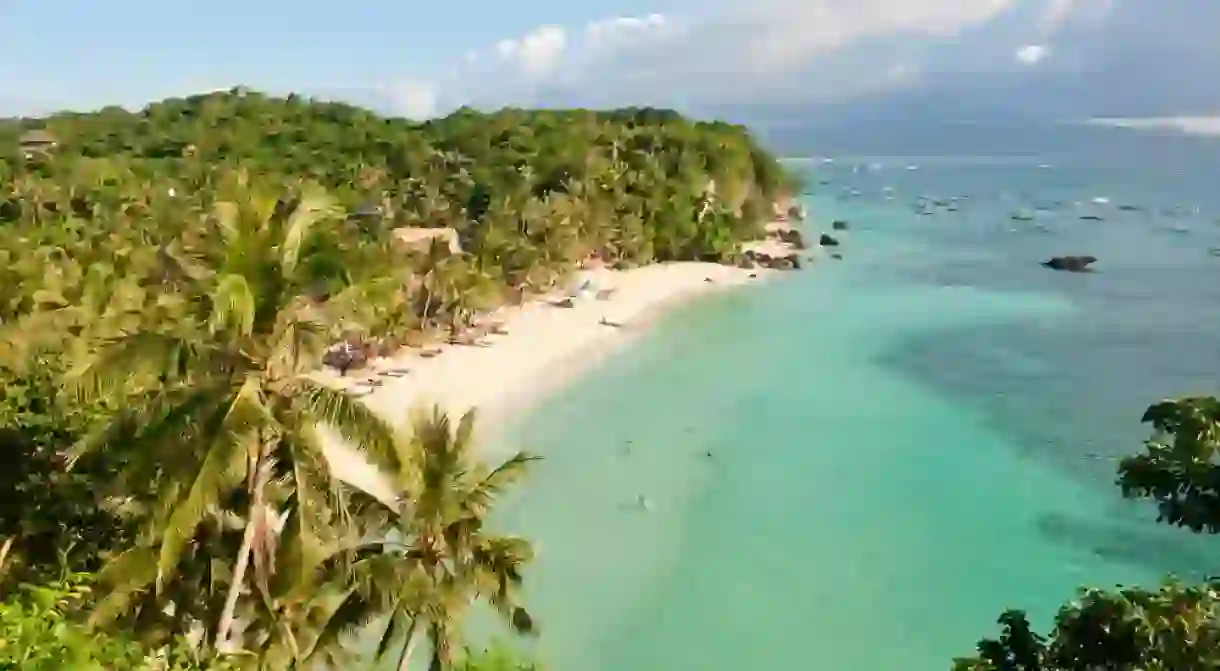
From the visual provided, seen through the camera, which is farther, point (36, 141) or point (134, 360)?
point (36, 141)

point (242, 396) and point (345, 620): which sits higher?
point (242, 396)

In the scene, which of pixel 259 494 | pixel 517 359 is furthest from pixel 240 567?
pixel 517 359

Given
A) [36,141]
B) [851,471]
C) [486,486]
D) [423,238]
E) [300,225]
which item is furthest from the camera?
[36,141]

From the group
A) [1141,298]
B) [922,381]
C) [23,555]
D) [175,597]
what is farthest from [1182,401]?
[1141,298]

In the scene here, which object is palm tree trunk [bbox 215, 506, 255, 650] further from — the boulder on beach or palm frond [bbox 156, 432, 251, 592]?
the boulder on beach

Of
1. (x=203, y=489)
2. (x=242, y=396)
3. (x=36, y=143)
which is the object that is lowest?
(x=36, y=143)

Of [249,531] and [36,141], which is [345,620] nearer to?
[249,531]

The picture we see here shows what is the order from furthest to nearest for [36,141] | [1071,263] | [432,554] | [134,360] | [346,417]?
[36,141]
[1071,263]
[432,554]
[346,417]
[134,360]
